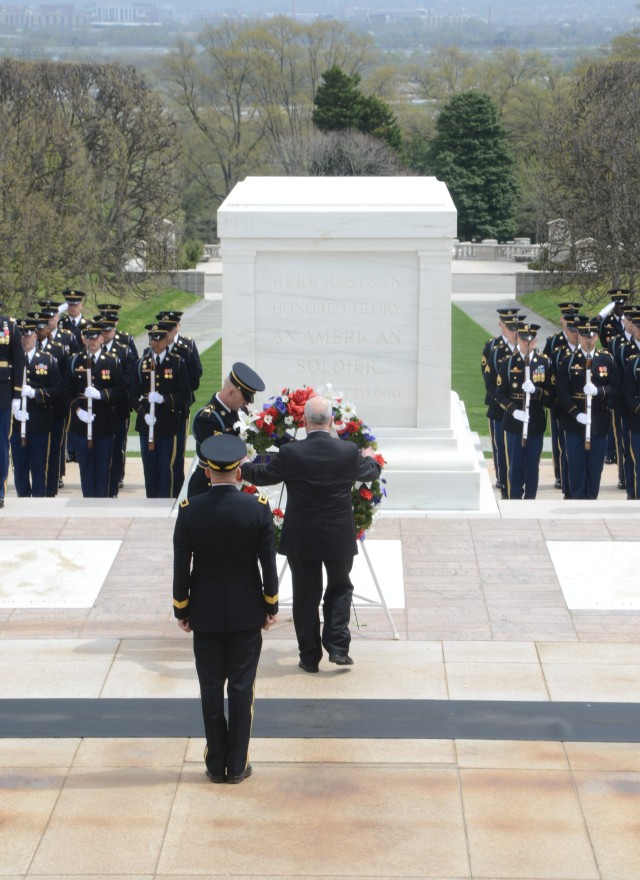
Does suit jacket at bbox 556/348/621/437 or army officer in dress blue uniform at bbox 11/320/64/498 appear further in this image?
army officer in dress blue uniform at bbox 11/320/64/498

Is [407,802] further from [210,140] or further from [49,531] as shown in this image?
[210,140]

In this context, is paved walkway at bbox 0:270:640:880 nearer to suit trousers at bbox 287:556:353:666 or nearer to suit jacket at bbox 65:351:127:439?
suit trousers at bbox 287:556:353:666

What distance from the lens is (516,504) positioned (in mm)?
10430

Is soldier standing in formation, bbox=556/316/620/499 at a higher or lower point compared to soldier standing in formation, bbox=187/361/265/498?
lower

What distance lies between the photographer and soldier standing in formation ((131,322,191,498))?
38.1ft

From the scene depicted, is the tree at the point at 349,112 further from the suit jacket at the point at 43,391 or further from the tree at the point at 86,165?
the suit jacket at the point at 43,391

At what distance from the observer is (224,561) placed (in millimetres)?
6164

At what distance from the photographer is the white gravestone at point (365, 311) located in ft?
33.8

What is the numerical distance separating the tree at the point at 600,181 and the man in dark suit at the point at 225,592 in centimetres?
2385

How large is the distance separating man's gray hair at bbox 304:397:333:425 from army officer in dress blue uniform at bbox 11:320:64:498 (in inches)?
202

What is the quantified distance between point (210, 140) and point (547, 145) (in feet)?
111

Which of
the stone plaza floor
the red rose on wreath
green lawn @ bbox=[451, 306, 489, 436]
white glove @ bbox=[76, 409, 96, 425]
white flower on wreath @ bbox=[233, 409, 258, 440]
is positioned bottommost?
green lawn @ bbox=[451, 306, 489, 436]

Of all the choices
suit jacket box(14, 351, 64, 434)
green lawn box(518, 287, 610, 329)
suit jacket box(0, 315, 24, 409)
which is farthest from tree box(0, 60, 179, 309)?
suit jacket box(0, 315, 24, 409)

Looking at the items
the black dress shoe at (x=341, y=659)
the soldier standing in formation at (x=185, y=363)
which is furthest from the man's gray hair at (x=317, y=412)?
the soldier standing in formation at (x=185, y=363)
